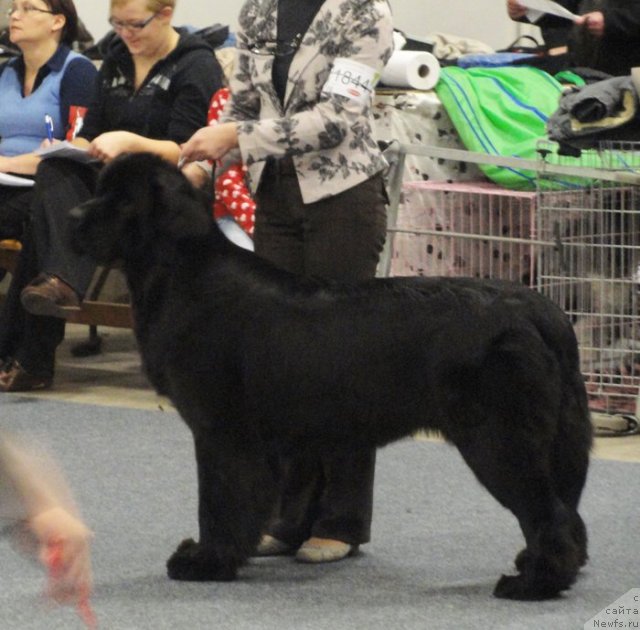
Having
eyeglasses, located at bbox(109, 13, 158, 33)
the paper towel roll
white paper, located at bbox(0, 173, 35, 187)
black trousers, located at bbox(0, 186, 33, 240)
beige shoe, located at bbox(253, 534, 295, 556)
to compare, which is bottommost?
beige shoe, located at bbox(253, 534, 295, 556)

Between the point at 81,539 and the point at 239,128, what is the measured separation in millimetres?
1696

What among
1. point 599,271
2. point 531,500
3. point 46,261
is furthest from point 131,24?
point 531,500

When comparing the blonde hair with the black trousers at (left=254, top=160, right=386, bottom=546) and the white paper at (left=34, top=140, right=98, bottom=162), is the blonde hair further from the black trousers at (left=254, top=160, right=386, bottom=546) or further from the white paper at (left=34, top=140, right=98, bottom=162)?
the black trousers at (left=254, top=160, right=386, bottom=546)

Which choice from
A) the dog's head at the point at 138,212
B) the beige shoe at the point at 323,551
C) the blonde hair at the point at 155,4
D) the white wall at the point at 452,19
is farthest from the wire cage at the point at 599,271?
the white wall at the point at 452,19

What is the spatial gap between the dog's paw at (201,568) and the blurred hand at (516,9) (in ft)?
6.84

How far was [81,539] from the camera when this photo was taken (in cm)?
146

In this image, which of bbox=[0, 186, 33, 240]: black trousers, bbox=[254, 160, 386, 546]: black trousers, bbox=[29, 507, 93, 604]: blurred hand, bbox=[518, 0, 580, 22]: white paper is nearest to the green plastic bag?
bbox=[518, 0, 580, 22]: white paper

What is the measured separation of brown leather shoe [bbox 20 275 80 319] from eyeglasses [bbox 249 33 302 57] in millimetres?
1875

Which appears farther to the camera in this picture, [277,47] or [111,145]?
[111,145]

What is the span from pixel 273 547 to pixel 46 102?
2.59 m

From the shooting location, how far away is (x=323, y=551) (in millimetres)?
3182

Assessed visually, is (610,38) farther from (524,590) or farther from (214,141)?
(524,590)

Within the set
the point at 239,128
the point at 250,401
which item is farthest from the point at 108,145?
the point at 250,401

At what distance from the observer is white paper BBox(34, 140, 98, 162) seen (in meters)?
4.61
